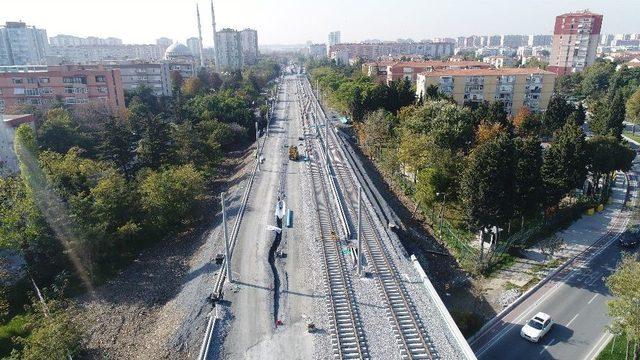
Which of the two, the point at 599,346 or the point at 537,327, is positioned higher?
the point at 537,327

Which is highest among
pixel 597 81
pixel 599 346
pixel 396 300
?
pixel 597 81

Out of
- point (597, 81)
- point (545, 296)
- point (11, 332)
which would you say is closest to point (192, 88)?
point (11, 332)

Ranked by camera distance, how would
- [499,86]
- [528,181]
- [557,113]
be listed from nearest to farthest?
[528,181] < [557,113] < [499,86]

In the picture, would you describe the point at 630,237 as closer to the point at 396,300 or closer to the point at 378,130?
the point at 396,300

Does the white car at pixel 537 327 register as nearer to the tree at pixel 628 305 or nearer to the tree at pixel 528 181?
the tree at pixel 628 305

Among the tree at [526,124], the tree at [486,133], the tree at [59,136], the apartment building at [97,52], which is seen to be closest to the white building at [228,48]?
the apartment building at [97,52]

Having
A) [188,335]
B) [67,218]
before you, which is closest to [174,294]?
[188,335]

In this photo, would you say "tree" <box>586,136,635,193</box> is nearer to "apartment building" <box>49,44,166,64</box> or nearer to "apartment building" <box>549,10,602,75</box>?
"apartment building" <box>549,10,602,75</box>

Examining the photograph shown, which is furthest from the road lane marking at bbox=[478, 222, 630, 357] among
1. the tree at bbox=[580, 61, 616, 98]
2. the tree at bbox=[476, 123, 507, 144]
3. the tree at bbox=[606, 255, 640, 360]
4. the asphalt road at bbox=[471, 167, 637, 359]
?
the tree at bbox=[580, 61, 616, 98]
